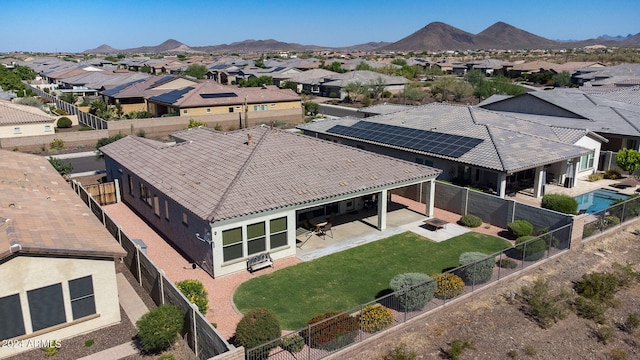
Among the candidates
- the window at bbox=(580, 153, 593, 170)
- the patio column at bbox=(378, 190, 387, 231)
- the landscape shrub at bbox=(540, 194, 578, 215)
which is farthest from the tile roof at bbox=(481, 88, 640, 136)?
the patio column at bbox=(378, 190, 387, 231)

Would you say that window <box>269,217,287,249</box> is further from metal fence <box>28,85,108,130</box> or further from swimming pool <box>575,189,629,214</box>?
metal fence <box>28,85,108,130</box>

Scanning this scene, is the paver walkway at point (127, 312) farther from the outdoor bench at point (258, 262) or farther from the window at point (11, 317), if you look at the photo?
the outdoor bench at point (258, 262)

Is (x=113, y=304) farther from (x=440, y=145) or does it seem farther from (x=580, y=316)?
(x=440, y=145)

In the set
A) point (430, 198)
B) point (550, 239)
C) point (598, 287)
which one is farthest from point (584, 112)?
point (598, 287)

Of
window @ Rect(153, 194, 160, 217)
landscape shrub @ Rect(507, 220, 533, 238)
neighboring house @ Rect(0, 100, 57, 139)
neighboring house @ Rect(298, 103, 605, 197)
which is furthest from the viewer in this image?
neighboring house @ Rect(0, 100, 57, 139)

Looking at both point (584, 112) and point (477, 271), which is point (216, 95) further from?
point (477, 271)

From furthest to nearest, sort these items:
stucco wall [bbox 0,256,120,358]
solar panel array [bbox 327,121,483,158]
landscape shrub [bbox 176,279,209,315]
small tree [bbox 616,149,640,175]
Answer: small tree [bbox 616,149,640,175], solar panel array [bbox 327,121,483,158], landscape shrub [bbox 176,279,209,315], stucco wall [bbox 0,256,120,358]

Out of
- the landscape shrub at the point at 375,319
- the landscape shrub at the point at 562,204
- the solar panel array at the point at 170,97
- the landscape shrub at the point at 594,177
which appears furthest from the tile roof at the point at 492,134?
the solar panel array at the point at 170,97

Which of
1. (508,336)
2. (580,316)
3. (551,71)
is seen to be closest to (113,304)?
(508,336)
